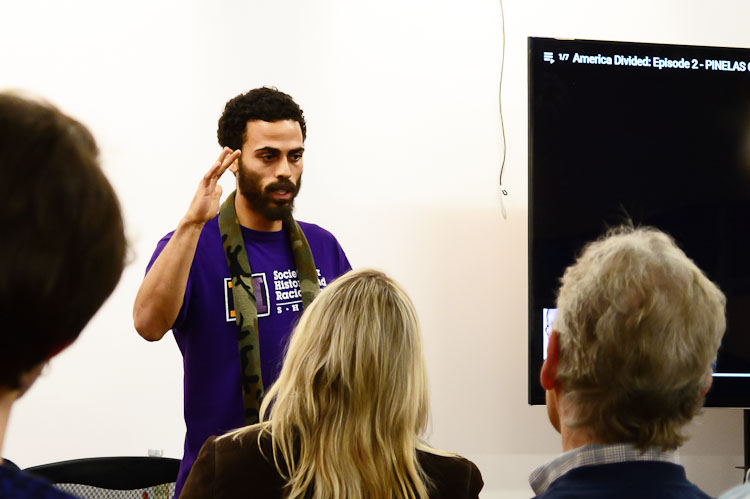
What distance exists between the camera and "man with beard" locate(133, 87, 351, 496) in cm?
224

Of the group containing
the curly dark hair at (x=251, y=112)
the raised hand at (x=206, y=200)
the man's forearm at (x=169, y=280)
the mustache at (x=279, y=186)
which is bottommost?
the man's forearm at (x=169, y=280)

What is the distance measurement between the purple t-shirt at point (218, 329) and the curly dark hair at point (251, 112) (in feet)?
0.97

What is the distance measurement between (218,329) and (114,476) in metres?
0.47

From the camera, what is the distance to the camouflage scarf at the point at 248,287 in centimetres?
229

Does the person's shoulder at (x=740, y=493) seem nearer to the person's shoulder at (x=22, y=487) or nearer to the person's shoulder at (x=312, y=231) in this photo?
the person's shoulder at (x=22, y=487)

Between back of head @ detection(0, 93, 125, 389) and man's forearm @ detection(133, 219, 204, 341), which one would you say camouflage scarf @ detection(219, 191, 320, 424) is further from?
back of head @ detection(0, 93, 125, 389)

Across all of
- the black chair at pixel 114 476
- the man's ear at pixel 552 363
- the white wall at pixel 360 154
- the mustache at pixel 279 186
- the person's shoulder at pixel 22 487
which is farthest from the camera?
the white wall at pixel 360 154

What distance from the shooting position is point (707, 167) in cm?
314

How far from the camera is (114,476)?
7.26 ft

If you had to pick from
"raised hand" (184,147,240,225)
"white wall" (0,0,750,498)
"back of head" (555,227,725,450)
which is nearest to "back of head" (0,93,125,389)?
"back of head" (555,227,725,450)

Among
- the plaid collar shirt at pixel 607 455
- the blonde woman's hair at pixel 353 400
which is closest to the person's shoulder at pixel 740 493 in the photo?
the plaid collar shirt at pixel 607 455

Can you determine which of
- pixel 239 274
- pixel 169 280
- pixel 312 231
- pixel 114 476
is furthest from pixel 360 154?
pixel 114 476

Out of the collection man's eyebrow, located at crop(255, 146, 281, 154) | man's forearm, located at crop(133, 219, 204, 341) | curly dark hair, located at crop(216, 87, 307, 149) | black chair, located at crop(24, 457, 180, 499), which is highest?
curly dark hair, located at crop(216, 87, 307, 149)

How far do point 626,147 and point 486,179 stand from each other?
54 centimetres
